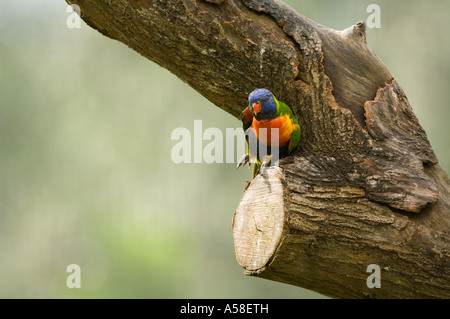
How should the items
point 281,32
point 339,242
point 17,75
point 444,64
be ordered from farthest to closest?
1. point 17,75
2. point 444,64
3. point 281,32
4. point 339,242

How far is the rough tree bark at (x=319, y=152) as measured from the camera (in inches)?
80.3

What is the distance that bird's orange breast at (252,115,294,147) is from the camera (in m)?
2.39

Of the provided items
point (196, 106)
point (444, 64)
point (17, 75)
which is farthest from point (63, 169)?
point (444, 64)

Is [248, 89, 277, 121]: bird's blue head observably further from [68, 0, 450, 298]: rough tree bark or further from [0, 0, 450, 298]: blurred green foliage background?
[0, 0, 450, 298]: blurred green foliage background

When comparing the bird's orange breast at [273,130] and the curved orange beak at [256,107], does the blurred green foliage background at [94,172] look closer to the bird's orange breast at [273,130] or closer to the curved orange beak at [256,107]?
the bird's orange breast at [273,130]

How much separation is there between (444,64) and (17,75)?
6588 mm

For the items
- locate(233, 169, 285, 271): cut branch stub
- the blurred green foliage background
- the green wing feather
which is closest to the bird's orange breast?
the green wing feather

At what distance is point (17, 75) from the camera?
7.57m

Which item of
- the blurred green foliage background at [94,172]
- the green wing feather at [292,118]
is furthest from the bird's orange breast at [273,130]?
the blurred green foliage background at [94,172]

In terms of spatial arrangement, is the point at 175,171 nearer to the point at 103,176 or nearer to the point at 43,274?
the point at 103,176

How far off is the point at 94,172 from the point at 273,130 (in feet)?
19.7

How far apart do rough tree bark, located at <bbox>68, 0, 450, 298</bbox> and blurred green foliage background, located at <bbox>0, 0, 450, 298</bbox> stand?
16.9ft

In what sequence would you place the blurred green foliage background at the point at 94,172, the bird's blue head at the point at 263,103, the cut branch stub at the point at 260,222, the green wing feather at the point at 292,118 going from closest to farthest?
the cut branch stub at the point at 260,222, the bird's blue head at the point at 263,103, the green wing feather at the point at 292,118, the blurred green foliage background at the point at 94,172

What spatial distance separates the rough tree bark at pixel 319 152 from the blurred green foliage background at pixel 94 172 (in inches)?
203
